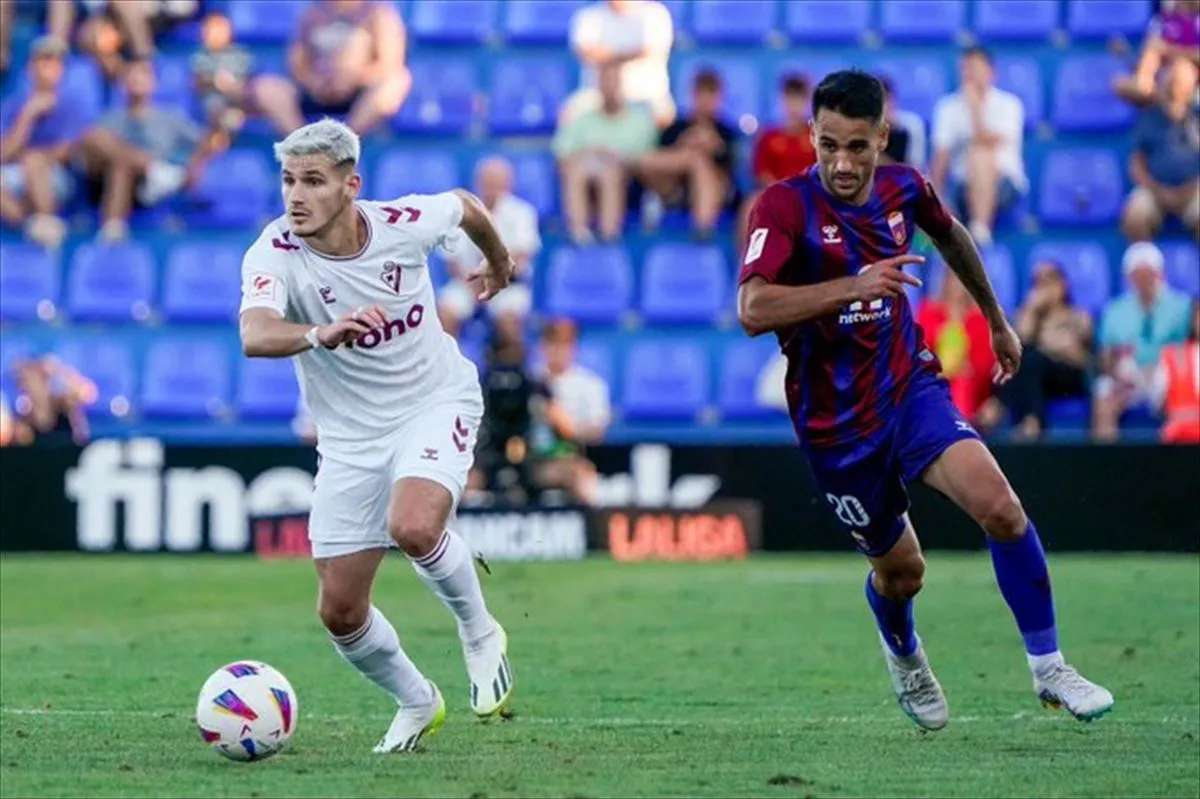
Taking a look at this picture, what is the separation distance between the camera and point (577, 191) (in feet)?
66.0

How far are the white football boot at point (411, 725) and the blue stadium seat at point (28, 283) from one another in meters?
13.2

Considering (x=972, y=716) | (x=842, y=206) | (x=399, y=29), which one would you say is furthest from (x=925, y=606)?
(x=399, y=29)

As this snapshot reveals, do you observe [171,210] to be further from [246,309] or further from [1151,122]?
[246,309]

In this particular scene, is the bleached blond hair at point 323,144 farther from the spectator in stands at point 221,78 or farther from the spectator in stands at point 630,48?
Answer: the spectator in stands at point 221,78

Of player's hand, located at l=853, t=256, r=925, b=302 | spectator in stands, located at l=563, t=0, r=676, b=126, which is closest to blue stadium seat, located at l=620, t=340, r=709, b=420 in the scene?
spectator in stands, located at l=563, t=0, r=676, b=126

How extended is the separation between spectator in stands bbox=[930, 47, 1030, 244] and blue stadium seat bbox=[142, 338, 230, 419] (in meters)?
6.26

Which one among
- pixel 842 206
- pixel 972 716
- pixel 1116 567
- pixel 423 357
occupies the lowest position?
pixel 1116 567

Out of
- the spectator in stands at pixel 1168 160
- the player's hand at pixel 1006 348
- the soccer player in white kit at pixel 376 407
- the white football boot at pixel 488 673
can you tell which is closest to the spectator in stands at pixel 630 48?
the spectator in stands at pixel 1168 160

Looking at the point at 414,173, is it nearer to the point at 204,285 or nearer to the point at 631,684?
the point at 204,285

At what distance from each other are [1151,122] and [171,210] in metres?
8.57

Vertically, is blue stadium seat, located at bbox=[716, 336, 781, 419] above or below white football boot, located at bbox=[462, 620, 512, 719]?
below

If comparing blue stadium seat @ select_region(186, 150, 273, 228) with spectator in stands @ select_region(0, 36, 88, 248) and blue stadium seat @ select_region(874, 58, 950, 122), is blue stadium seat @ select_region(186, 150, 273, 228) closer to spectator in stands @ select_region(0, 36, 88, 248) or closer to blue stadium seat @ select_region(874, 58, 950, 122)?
spectator in stands @ select_region(0, 36, 88, 248)

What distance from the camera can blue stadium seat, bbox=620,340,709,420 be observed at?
19516mm

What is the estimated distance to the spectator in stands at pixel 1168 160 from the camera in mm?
18891
